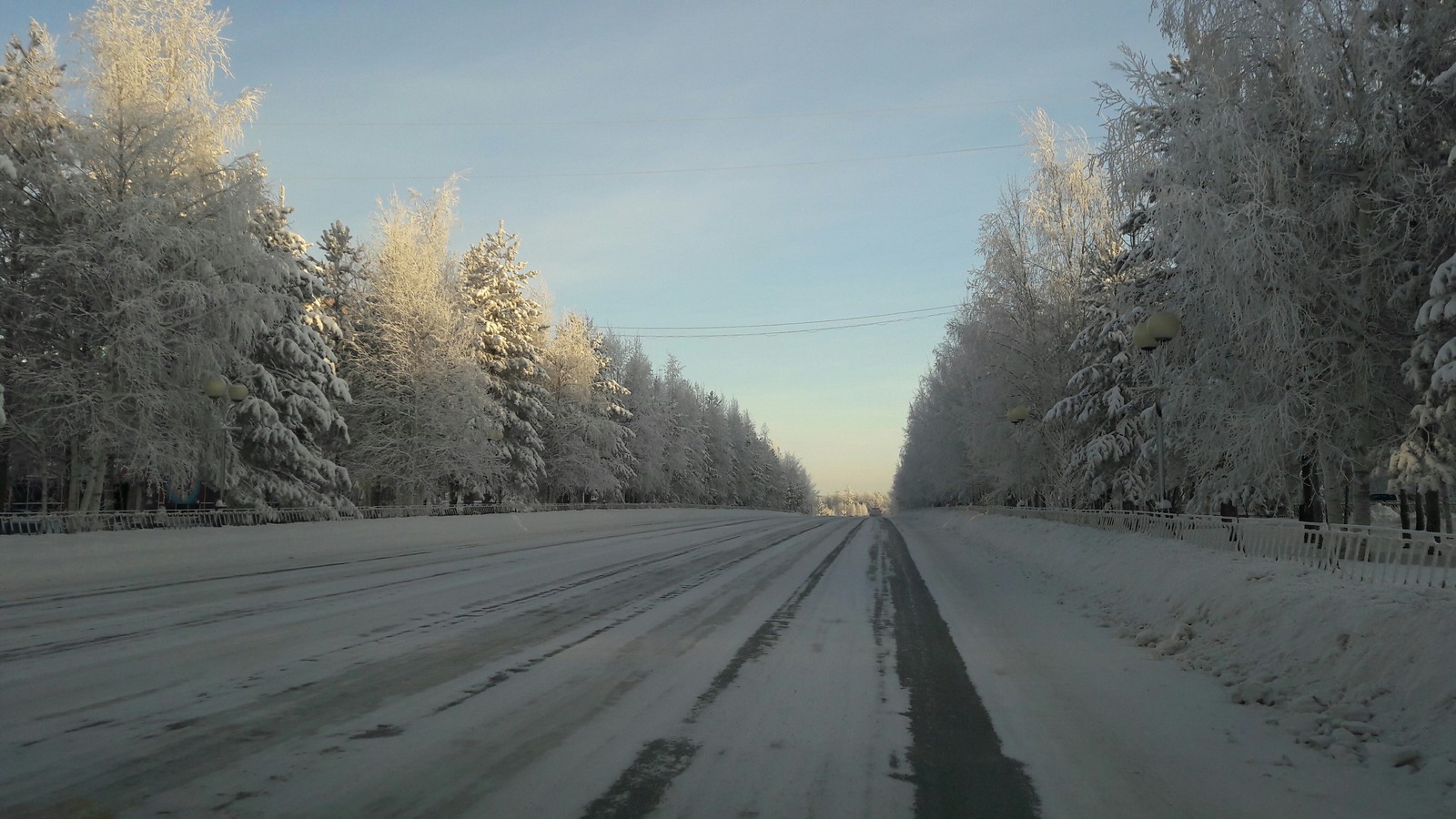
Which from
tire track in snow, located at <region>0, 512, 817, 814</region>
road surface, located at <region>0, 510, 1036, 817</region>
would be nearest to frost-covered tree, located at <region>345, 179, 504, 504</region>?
road surface, located at <region>0, 510, 1036, 817</region>

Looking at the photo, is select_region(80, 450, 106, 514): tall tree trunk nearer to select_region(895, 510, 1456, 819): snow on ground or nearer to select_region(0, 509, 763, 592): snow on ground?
select_region(0, 509, 763, 592): snow on ground

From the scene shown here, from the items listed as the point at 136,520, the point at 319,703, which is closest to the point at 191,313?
the point at 136,520

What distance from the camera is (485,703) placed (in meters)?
5.40

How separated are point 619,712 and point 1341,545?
291 inches

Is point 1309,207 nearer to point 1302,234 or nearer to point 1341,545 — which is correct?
point 1302,234

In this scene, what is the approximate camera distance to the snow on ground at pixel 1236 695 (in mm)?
4148

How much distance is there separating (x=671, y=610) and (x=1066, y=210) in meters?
21.9

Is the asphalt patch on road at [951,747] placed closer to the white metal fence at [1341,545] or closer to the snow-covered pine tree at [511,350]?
the white metal fence at [1341,545]

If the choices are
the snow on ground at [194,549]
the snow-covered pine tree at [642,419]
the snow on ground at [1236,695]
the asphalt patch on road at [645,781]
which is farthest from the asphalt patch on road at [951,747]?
the snow-covered pine tree at [642,419]

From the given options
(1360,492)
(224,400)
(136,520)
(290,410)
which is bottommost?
(136,520)

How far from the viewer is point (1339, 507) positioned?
49.8ft

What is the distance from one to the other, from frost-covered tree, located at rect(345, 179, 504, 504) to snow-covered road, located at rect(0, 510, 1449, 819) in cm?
2380

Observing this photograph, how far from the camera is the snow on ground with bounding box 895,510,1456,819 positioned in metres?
4.15

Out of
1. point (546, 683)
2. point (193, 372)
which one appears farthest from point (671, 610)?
point (193, 372)
